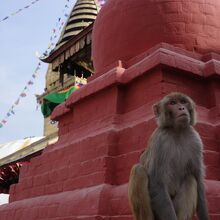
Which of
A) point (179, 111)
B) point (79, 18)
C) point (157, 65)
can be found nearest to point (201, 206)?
point (179, 111)

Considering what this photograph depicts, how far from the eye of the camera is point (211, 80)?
4121mm

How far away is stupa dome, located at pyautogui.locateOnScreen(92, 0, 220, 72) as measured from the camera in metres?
4.59

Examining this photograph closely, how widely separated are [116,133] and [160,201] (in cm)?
161

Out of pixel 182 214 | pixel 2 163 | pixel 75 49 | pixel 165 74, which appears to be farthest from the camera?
pixel 75 49

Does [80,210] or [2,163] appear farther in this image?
[2,163]

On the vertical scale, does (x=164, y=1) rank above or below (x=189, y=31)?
above

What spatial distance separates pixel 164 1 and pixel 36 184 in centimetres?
296

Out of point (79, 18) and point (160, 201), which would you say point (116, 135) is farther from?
point (79, 18)

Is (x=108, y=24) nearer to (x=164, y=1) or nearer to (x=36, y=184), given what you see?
(x=164, y=1)

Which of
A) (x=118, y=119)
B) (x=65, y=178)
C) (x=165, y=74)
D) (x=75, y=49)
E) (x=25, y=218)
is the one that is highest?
(x=75, y=49)

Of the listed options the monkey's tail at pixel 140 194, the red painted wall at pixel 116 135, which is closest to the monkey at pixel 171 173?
the monkey's tail at pixel 140 194

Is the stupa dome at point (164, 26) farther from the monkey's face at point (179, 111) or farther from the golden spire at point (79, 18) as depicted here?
the golden spire at point (79, 18)

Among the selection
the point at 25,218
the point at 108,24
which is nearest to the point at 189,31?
the point at 108,24

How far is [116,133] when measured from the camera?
3.98 m
